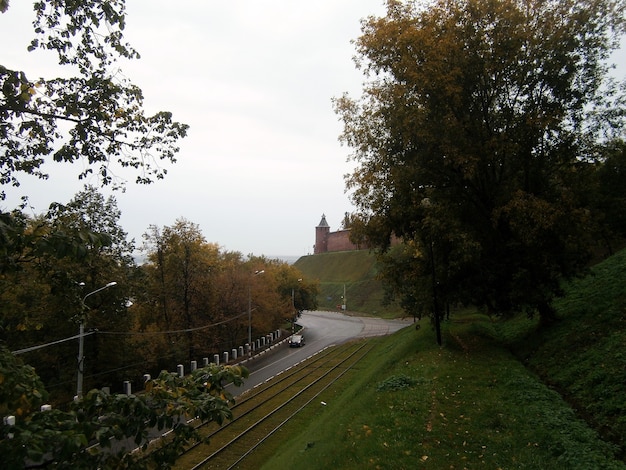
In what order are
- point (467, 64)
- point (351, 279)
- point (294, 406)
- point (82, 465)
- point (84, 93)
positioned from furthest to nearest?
point (351, 279), point (294, 406), point (467, 64), point (84, 93), point (82, 465)

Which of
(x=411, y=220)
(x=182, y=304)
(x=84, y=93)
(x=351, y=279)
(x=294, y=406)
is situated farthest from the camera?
(x=351, y=279)

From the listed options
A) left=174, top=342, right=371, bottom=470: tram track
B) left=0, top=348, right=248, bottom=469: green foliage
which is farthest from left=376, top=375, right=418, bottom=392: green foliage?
left=0, top=348, right=248, bottom=469: green foliage

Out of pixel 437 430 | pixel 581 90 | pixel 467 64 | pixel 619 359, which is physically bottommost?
pixel 437 430

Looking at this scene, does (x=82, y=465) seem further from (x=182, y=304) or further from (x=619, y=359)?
(x=182, y=304)

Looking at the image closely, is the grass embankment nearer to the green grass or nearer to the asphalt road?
the green grass

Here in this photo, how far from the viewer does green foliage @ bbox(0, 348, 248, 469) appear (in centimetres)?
256

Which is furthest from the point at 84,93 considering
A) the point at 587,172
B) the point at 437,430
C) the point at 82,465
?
the point at 587,172

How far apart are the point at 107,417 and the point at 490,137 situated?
16.6 metres

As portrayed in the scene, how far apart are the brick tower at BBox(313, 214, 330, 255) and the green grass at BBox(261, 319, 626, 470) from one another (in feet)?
392

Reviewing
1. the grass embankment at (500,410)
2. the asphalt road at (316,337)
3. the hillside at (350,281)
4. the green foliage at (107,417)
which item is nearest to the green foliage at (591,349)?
the grass embankment at (500,410)

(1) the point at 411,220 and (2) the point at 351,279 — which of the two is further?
(2) the point at 351,279

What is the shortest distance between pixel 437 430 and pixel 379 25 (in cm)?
1401

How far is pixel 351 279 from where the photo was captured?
102 meters

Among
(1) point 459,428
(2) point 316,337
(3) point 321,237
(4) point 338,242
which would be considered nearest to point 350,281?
(4) point 338,242
